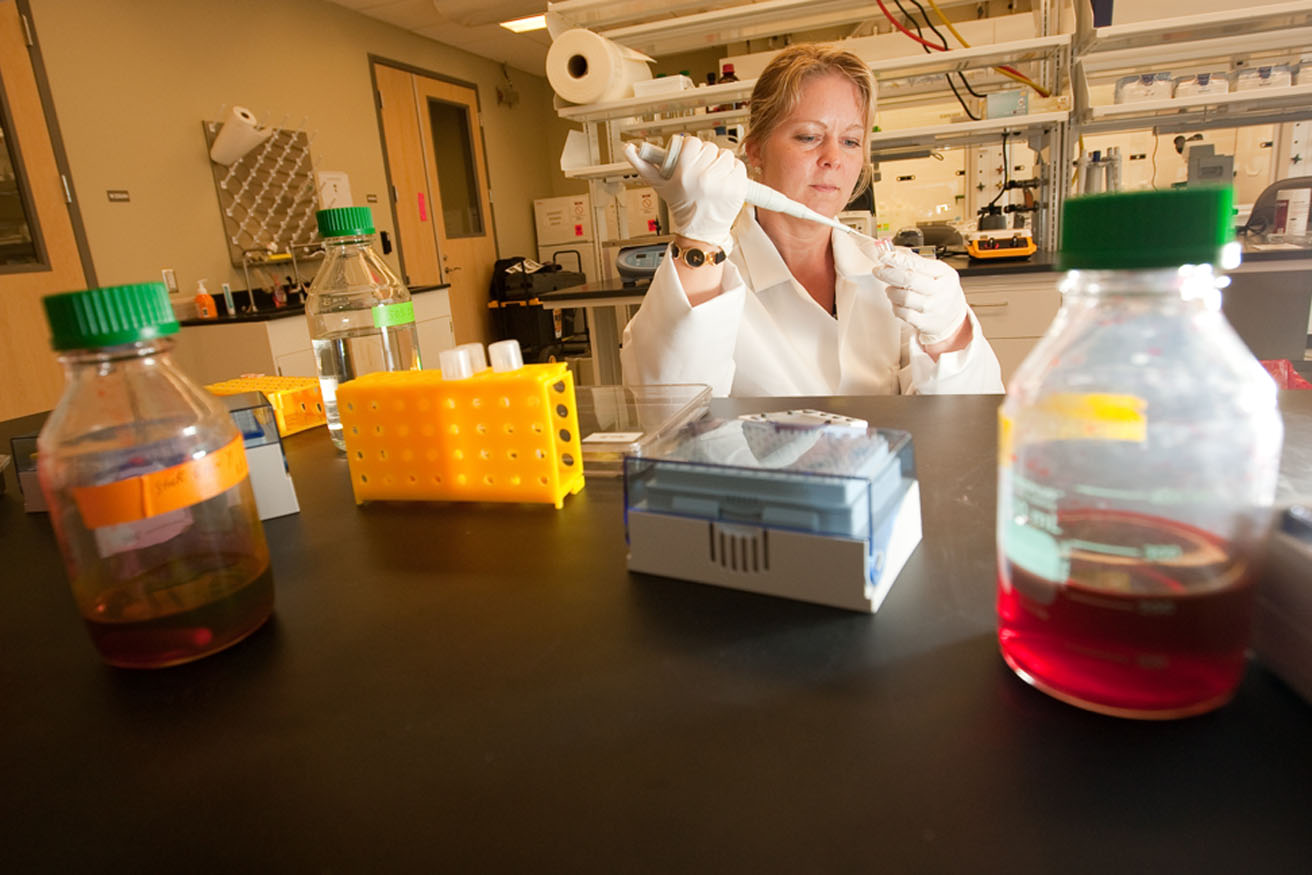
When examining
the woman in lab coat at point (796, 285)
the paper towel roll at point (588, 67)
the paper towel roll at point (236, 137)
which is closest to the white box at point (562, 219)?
the paper towel roll at point (236, 137)

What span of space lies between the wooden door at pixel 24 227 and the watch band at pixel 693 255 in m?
2.73

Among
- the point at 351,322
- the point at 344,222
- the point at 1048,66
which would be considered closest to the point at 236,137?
the point at 351,322

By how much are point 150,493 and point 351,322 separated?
0.69 metres

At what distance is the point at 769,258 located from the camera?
4.66 feet

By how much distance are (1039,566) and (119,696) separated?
0.50 meters

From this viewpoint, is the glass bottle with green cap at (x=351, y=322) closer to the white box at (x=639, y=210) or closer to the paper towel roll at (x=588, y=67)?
the paper towel roll at (x=588, y=67)

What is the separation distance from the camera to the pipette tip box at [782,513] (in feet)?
1.44

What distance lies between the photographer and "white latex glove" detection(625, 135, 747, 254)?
1.07 m

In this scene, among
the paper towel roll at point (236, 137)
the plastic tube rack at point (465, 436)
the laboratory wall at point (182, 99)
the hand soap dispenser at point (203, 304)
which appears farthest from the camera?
the paper towel roll at point (236, 137)

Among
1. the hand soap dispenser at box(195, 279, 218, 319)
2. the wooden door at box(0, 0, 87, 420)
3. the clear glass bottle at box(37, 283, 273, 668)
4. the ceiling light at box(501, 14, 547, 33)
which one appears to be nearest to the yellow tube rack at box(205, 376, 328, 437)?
the clear glass bottle at box(37, 283, 273, 668)

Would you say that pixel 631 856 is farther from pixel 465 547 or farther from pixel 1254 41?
pixel 1254 41

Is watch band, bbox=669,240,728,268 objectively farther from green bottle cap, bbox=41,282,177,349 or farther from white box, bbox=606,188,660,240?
white box, bbox=606,188,660,240

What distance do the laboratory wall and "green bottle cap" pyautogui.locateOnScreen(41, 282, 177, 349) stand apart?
2697 millimetres

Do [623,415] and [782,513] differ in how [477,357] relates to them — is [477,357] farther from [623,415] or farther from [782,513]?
[782,513]
